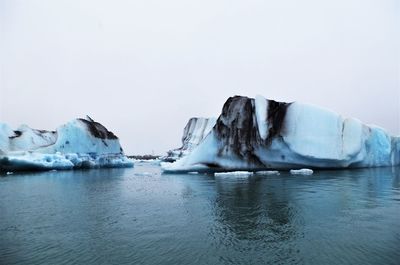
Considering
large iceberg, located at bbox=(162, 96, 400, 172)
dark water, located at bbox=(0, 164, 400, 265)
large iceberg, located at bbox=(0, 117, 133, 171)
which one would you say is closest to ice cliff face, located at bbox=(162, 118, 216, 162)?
large iceberg, located at bbox=(0, 117, 133, 171)

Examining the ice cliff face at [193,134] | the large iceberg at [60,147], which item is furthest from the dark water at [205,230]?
the ice cliff face at [193,134]

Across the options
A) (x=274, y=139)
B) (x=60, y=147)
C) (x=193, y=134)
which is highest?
(x=193, y=134)

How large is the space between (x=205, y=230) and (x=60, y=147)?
2935 cm

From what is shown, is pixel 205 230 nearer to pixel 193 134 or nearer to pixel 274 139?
pixel 274 139

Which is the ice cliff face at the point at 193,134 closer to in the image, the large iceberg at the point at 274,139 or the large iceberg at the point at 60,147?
the large iceberg at the point at 60,147

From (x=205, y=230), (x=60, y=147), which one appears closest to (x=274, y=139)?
(x=205, y=230)

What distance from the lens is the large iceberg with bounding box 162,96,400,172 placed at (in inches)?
829

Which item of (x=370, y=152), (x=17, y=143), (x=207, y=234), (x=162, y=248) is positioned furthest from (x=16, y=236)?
(x=17, y=143)

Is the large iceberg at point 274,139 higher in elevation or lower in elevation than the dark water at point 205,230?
higher

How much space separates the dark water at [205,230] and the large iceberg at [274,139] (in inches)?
417

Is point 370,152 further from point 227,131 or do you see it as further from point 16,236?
point 16,236

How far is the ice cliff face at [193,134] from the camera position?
166ft

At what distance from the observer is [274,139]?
21031 millimetres

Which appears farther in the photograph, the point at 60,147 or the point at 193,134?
the point at 193,134
